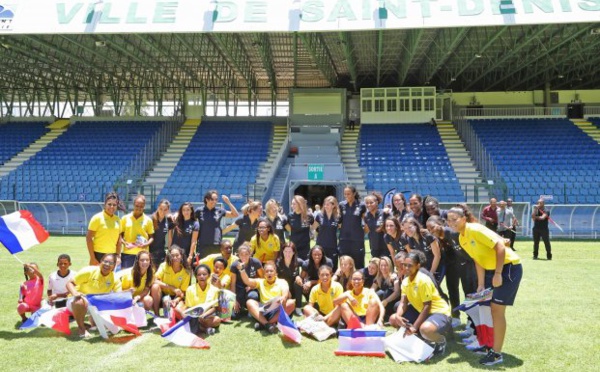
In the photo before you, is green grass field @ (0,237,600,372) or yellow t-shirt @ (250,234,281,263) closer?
green grass field @ (0,237,600,372)

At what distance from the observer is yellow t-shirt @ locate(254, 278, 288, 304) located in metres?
6.84

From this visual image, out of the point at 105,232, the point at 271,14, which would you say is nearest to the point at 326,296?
the point at 105,232

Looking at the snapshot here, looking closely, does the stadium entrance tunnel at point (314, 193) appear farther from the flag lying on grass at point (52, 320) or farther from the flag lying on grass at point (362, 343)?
the flag lying on grass at point (362, 343)

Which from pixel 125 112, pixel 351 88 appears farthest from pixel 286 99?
pixel 125 112

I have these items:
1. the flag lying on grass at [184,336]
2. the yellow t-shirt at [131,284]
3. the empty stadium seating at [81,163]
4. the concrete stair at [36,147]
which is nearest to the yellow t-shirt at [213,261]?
the yellow t-shirt at [131,284]

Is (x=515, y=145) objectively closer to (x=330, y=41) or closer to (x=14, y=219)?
(x=330, y=41)

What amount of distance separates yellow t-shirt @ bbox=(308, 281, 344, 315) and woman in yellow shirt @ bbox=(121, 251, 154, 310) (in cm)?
219

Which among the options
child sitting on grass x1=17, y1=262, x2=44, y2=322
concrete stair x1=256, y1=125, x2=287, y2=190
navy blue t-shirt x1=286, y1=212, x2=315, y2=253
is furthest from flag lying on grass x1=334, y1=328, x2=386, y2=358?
concrete stair x1=256, y1=125, x2=287, y2=190

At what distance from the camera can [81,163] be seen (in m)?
26.1

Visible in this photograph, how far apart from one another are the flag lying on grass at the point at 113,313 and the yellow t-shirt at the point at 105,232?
131 cm

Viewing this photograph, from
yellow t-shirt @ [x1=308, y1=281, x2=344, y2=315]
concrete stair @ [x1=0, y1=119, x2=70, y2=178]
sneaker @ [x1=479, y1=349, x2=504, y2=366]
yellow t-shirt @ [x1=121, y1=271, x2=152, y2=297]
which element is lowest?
sneaker @ [x1=479, y1=349, x2=504, y2=366]

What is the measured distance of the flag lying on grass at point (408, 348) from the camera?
208 inches

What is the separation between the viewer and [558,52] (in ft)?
87.5

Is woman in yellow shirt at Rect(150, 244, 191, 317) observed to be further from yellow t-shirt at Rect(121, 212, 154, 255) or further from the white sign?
the white sign
